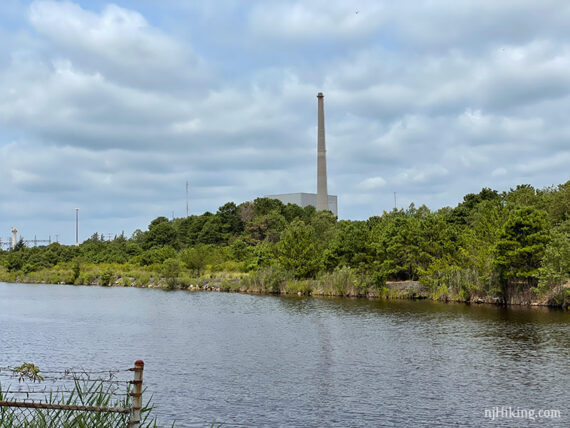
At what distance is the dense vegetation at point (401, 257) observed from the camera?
58.3 metres

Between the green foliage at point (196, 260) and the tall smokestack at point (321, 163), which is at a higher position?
the tall smokestack at point (321, 163)

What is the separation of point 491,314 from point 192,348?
29.7m

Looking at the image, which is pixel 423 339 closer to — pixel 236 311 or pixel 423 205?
pixel 236 311

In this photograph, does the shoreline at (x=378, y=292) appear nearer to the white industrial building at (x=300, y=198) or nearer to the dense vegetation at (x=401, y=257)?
the dense vegetation at (x=401, y=257)

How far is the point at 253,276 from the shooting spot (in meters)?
88.8

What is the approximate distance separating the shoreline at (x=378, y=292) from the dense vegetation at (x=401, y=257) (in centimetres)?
27

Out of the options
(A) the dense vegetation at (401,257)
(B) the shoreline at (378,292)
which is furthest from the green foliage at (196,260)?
(B) the shoreline at (378,292)

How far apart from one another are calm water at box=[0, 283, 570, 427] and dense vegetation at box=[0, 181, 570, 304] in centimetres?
560

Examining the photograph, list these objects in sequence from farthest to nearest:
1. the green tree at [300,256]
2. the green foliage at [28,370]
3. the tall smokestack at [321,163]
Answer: the tall smokestack at [321,163] → the green tree at [300,256] → the green foliage at [28,370]

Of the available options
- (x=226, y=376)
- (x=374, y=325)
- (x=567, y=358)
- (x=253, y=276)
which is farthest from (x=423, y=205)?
(x=226, y=376)

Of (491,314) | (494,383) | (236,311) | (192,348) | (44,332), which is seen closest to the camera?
(494,383)

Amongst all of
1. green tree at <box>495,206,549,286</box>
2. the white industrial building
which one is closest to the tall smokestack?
the white industrial building

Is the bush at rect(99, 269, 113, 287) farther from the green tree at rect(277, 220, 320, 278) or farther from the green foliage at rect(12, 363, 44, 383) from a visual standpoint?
the green foliage at rect(12, 363, 44, 383)

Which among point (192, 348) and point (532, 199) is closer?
point (192, 348)
